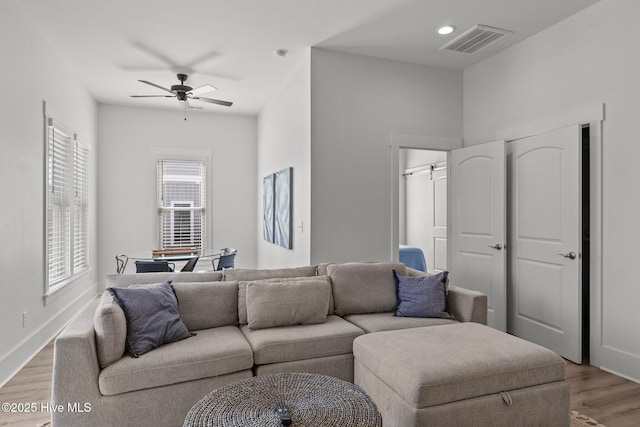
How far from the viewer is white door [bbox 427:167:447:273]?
585 centimetres

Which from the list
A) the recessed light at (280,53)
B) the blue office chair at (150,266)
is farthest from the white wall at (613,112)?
the blue office chair at (150,266)

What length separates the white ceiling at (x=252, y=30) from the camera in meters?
3.16

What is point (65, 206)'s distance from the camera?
4.46m

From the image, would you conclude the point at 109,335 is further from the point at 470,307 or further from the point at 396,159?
the point at 396,159

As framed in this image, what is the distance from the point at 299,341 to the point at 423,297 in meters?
1.05

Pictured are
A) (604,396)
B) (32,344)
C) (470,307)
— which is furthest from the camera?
(32,344)

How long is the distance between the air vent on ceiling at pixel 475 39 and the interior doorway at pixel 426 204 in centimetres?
178

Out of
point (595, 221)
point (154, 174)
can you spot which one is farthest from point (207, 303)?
point (154, 174)

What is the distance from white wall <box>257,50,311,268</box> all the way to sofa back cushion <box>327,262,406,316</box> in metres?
0.93

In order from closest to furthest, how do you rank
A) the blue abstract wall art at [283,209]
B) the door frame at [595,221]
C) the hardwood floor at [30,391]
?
the hardwood floor at [30,391] < the door frame at [595,221] < the blue abstract wall art at [283,209]

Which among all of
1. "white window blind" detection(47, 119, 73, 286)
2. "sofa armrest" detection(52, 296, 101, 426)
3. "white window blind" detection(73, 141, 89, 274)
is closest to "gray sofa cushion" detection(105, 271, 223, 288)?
"sofa armrest" detection(52, 296, 101, 426)

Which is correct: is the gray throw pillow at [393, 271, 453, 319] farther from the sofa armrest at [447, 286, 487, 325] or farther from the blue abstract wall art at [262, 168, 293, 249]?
the blue abstract wall art at [262, 168, 293, 249]

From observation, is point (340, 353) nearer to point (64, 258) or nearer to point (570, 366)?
point (570, 366)

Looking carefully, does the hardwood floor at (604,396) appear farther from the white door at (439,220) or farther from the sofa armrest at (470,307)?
the white door at (439,220)
